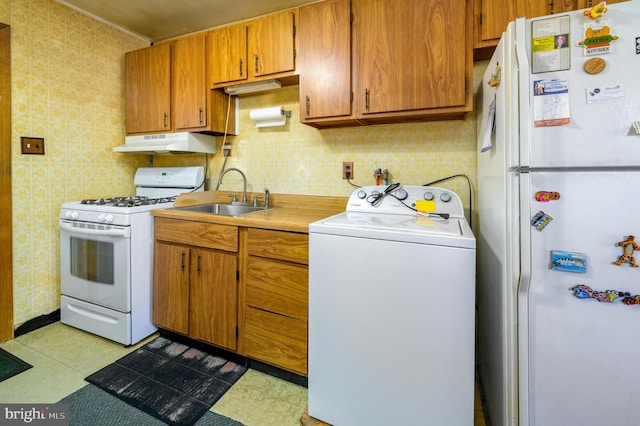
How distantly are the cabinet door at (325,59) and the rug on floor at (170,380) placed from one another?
1.60 metres

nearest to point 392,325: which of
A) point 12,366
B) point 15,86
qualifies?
point 12,366

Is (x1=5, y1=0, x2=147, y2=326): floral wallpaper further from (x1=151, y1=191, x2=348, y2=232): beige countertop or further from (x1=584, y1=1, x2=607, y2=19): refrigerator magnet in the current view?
(x1=584, y1=1, x2=607, y2=19): refrigerator magnet

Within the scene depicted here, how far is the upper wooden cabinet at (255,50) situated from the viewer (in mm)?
1936

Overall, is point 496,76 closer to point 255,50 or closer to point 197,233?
point 255,50

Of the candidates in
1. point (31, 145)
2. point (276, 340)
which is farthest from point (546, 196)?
point (31, 145)

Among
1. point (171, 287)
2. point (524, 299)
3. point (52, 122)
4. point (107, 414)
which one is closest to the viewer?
point (524, 299)

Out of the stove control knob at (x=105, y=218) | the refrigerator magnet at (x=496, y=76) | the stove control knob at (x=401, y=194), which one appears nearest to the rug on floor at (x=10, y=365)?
the stove control knob at (x=105, y=218)

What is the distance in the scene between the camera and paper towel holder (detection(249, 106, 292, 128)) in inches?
85.7

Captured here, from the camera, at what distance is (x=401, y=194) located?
1.75 metres

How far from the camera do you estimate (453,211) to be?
164cm

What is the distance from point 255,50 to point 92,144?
61.9 inches

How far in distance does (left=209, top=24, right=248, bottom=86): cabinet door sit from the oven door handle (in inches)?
47.6

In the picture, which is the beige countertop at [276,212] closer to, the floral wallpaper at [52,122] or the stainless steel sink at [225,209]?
the stainless steel sink at [225,209]

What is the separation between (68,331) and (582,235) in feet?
9.65
